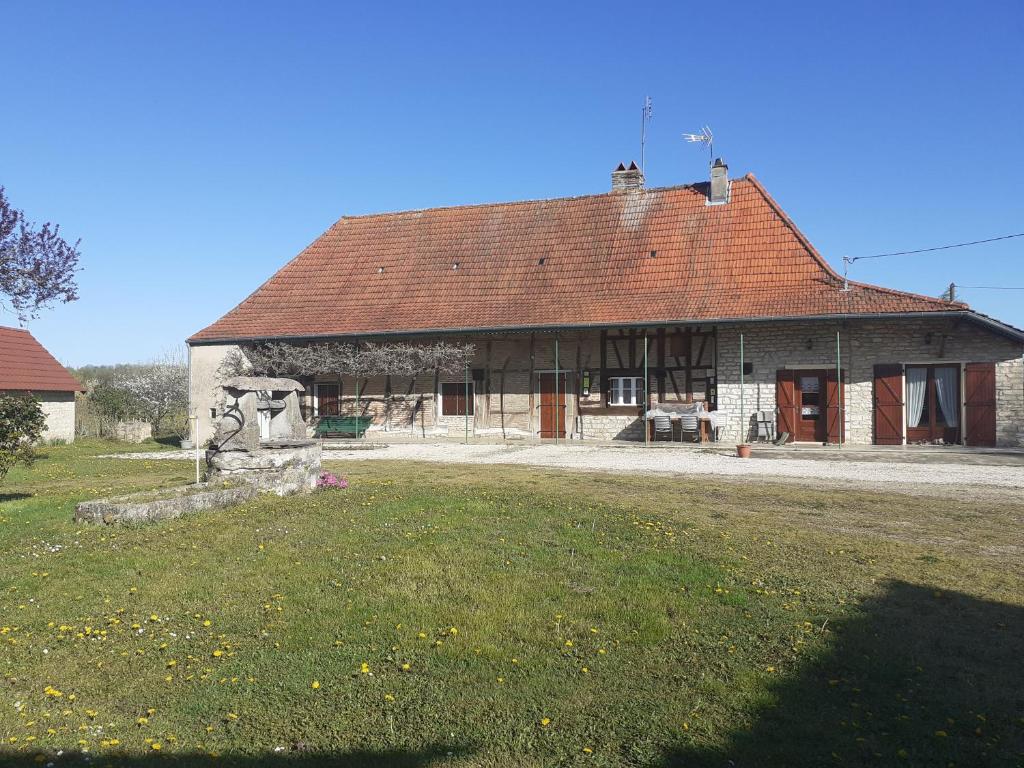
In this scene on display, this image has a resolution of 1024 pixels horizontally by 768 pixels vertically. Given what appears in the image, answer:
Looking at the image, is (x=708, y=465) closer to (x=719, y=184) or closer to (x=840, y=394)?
(x=840, y=394)

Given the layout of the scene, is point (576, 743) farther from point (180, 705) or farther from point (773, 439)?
point (773, 439)

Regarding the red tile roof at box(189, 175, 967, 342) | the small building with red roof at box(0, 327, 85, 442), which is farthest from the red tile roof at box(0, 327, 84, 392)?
the red tile roof at box(189, 175, 967, 342)

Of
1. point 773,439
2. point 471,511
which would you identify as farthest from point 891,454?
point 471,511

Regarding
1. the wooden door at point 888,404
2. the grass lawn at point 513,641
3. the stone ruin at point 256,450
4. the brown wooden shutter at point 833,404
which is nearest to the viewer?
the grass lawn at point 513,641

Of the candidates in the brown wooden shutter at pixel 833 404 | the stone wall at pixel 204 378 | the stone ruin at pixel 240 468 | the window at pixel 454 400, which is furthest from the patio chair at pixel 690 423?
the stone wall at pixel 204 378

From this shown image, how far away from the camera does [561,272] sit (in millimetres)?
21859

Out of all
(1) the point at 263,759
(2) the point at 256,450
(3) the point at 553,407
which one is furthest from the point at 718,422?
(1) the point at 263,759

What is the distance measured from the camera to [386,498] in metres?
8.86

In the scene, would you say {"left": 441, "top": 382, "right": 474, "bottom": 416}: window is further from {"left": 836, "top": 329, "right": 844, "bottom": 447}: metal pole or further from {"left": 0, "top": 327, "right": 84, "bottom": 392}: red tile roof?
{"left": 0, "top": 327, "right": 84, "bottom": 392}: red tile roof

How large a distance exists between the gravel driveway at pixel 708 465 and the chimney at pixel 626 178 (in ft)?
32.9

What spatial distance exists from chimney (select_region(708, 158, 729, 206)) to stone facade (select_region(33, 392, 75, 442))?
69.7 ft

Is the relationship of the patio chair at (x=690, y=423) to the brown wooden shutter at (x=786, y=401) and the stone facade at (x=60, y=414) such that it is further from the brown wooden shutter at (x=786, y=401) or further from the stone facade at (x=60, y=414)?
the stone facade at (x=60, y=414)

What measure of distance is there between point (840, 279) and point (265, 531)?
15.9 metres

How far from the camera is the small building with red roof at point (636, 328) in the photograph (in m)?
17.8
